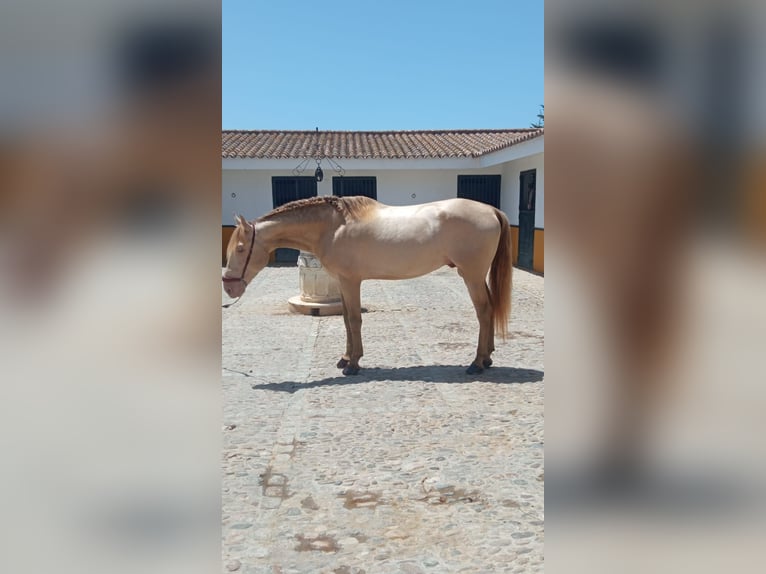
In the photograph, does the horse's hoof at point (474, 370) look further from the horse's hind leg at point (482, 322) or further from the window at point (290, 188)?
the window at point (290, 188)

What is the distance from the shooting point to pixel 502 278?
499cm

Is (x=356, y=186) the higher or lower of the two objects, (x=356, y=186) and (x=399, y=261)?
the higher

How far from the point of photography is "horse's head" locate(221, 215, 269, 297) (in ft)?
16.0

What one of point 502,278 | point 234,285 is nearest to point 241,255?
point 234,285

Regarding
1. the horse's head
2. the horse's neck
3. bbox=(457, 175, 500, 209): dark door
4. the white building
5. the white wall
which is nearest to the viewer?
the horse's head

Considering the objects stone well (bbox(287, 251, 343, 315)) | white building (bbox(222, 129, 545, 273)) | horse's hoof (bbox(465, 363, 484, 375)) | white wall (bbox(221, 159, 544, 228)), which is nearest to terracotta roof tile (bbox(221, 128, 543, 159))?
white building (bbox(222, 129, 545, 273))

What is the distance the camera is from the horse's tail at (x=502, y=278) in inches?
196

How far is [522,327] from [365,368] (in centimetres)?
267

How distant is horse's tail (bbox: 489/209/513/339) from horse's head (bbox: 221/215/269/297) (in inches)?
84.2

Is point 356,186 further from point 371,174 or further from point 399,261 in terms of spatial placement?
point 399,261

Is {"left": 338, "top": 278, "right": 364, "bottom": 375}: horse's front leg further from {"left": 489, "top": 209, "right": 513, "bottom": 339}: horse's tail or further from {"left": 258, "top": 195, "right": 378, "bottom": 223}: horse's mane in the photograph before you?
{"left": 489, "top": 209, "right": 513, "bottom": 339}: horse's tail

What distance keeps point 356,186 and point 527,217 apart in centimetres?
513
